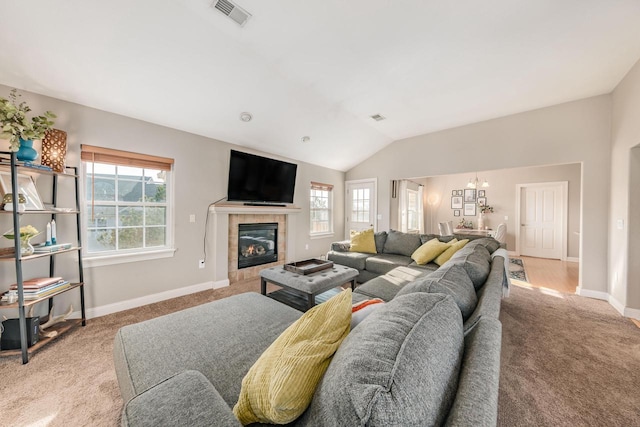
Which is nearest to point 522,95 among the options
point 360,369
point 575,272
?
point 575,272

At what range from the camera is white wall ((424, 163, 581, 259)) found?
573cm

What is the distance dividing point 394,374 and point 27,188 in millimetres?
3245

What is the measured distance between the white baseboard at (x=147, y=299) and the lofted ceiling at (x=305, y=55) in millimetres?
2176

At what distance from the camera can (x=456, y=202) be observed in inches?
287

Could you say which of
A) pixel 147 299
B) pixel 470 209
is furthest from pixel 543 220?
pixel 147 299

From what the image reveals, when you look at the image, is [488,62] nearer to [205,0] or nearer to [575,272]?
[205,0]

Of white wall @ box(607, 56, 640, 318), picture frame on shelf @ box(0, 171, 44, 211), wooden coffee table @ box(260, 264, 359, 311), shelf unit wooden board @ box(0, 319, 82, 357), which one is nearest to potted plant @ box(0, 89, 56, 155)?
picture frame on shelf @ box(0, 171, 44, 211)

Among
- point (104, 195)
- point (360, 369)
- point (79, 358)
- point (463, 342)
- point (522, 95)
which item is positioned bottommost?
point (79, 358)

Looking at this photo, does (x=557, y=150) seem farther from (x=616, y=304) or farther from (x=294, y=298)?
(x=294, y=298)

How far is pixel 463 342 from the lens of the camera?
0.89 meters

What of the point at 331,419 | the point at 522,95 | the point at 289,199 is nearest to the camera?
Result: the point at 331,419

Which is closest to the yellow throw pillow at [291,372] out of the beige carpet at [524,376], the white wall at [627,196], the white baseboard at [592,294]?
the beige carpet at [524,376]

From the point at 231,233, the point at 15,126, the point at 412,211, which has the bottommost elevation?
the point at 231,233

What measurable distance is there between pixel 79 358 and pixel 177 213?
1.76 meters
